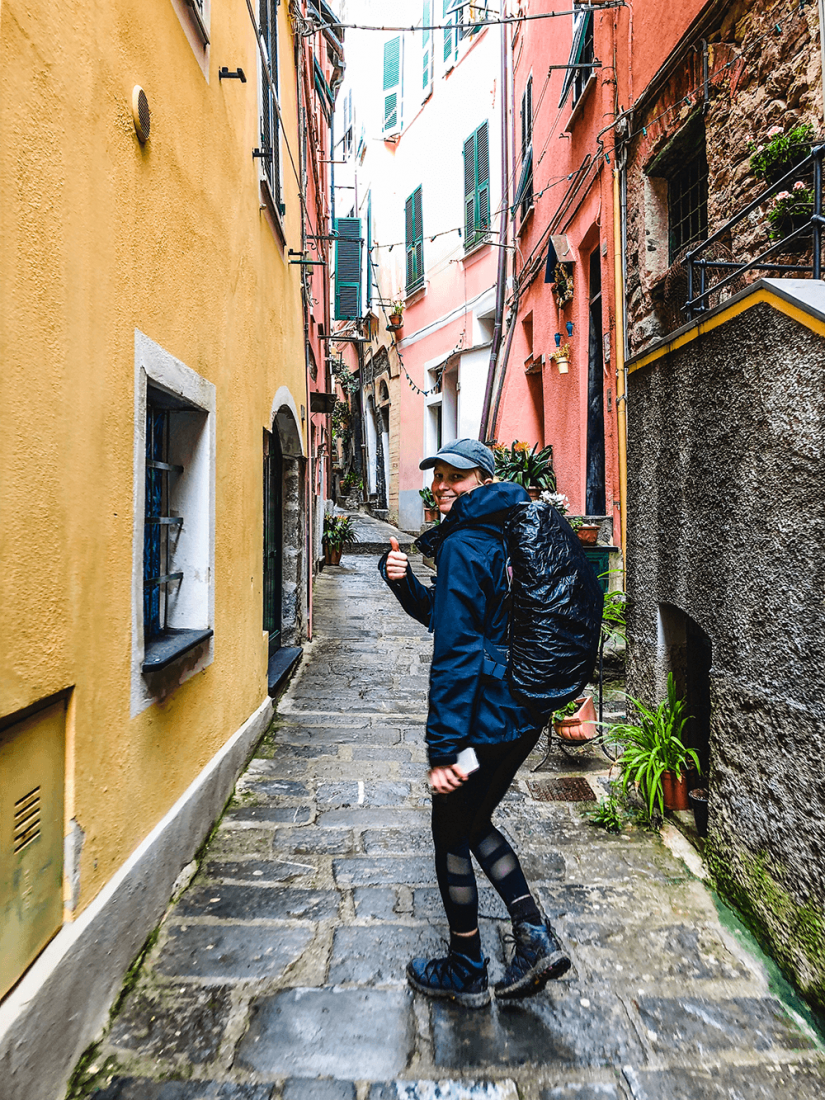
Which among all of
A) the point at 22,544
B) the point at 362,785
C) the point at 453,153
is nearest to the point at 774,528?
the point at 22,544

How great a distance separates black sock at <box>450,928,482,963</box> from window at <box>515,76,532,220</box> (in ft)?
34.6

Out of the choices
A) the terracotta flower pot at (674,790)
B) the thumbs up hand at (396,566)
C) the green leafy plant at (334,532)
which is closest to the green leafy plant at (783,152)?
the thumbs up hand at (396,566)

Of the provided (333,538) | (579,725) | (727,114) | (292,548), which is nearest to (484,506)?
(579,725)

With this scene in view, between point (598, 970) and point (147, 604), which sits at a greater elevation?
point (147, 604)

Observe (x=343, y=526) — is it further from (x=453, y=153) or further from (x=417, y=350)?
(x=453, y=153)

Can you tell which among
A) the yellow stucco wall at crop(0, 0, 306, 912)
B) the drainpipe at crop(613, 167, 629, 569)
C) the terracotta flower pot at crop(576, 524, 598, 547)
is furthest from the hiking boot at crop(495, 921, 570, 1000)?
the terracotta flower pot at crop(576, 524, 598, 547)

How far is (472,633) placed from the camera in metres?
2.14

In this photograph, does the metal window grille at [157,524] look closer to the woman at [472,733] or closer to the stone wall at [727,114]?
the woman at [472,733]

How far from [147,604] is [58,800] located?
1.26 m

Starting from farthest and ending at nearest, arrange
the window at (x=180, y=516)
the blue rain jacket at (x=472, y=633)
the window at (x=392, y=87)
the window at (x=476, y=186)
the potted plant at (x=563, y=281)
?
1. the window at (x=392, y=87)
2. the window at (x=476, y=186)
3. the potted plant at (x=563, y=281)
4. the window at (x=180, y=516)
5. the blue rain jacket at (x=472, y=633)

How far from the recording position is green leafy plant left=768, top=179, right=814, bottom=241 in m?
3.46

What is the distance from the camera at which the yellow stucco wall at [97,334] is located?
5.72 ft

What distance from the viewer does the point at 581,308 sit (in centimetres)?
820

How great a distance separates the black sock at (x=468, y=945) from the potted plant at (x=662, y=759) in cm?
157
